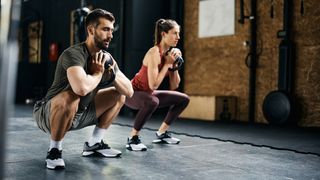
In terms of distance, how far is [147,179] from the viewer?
2004 millimetres

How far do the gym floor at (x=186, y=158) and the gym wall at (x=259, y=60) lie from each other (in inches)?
40.8

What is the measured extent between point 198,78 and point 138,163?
13.7 feet

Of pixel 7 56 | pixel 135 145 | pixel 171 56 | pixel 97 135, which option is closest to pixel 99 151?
pixel 97 135

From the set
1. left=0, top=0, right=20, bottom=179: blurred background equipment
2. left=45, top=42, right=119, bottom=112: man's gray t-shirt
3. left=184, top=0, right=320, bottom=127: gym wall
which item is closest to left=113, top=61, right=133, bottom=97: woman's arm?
left=45, top=42, right=119, bottom=112: man's gray t-shirt

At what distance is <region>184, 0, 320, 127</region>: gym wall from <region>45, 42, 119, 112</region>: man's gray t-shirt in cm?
345

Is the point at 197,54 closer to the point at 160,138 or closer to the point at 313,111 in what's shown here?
the point at 313,111

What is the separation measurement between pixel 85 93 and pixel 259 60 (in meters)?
3.90

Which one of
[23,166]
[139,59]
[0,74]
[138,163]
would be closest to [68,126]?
[23,166]

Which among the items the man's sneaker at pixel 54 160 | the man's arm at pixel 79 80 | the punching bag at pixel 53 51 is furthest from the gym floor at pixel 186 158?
the punching bag at pixel 53 51

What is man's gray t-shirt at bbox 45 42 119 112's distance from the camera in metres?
2.19

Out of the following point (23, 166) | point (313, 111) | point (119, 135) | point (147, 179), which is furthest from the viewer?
point (313, 111)

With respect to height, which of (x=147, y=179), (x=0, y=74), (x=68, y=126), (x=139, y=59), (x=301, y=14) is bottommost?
(x=147, y=179)

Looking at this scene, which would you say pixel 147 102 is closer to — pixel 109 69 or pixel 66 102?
pixel 109 69

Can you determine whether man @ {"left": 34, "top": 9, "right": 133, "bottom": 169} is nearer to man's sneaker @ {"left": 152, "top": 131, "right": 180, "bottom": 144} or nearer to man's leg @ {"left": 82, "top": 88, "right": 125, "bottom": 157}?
man's leg @ {"left": 82, "top": 88, "right": 125, "bottom": 157}
